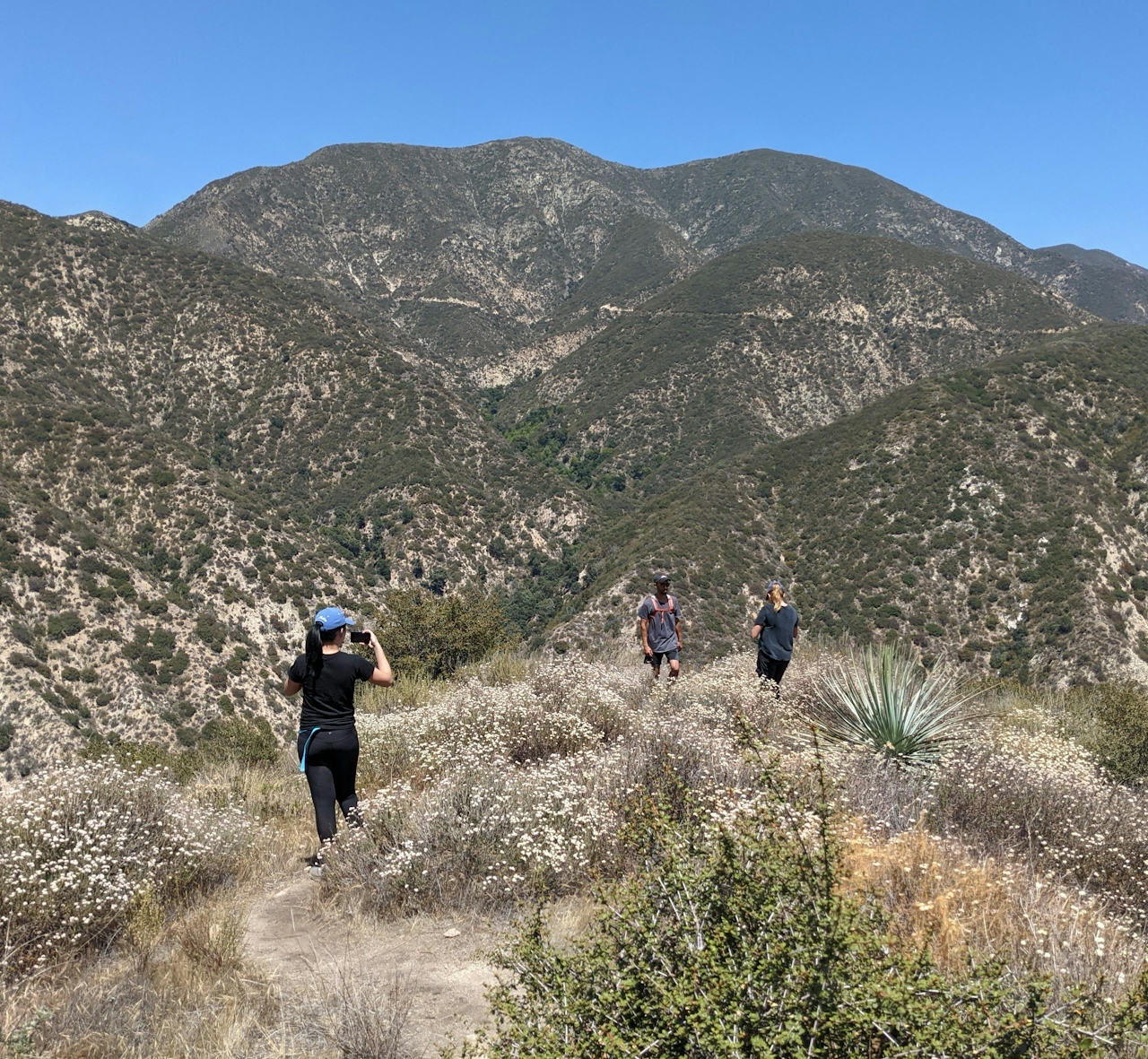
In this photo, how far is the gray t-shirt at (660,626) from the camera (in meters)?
A: 9.25

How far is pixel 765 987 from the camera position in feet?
7.15

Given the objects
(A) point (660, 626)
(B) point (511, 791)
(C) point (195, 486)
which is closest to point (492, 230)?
(C) point (195, 486)

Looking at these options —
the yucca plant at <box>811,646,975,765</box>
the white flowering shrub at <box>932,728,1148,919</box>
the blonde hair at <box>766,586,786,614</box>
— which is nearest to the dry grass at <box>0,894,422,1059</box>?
the white flowering shrub at <box>932,728,1148,919</box>

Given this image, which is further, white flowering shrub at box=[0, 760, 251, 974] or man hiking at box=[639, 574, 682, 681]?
man hiking at box=[639, 574, 682, 681]

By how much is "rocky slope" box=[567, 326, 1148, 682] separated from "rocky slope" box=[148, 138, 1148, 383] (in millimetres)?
72526

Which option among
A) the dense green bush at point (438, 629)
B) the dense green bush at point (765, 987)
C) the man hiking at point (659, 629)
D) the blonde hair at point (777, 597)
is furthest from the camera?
the dense green bush at point (438, 629)

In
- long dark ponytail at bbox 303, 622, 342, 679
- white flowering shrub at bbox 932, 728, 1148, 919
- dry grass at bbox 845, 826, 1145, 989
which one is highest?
long dark ponytail at bbox 303, 622, 342, 679

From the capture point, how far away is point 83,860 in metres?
4.19

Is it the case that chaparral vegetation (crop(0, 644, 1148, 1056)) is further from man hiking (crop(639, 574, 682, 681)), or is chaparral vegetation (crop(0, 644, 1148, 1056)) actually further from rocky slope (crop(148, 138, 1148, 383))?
rocky slope (crop(148, 138, 1148, 383))

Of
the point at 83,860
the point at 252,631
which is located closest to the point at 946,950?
the point at 83,860

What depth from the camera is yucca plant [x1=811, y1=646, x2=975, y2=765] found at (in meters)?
6.39

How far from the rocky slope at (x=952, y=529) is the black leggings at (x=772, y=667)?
963 inches

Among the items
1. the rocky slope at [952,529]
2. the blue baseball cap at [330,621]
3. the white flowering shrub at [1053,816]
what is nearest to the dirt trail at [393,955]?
the blue baseball cap at [330,621]

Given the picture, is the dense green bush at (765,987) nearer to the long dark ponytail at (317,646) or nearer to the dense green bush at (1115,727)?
the long dark ponytail at (317,646)
